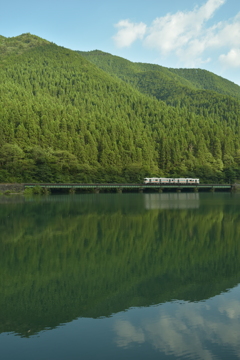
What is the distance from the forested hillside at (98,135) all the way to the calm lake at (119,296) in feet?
237

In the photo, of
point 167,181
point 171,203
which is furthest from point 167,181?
point 171,203

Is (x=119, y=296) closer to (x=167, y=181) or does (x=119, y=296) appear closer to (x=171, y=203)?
(x=171, y=203)

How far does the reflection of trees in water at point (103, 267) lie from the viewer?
11305 mm

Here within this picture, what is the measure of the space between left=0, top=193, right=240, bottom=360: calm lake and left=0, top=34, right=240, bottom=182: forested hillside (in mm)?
72124

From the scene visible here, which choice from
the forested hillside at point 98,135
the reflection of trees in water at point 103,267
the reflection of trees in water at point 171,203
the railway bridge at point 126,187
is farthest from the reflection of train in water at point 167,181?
the reflection of trees in water at point 103,267

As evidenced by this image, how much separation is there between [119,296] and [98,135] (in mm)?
112813

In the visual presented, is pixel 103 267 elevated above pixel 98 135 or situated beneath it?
situated beneath

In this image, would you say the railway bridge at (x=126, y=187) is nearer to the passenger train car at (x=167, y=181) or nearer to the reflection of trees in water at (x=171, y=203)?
the passenger train car at (x=167, y=181)

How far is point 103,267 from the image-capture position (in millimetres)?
15672

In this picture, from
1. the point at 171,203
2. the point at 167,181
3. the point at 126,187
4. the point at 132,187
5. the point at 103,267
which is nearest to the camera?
the point at 103,267

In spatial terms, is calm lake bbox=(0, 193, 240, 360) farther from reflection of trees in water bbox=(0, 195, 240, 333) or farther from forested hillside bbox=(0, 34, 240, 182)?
forested hillside bbox=(0, 34, 240, 182)

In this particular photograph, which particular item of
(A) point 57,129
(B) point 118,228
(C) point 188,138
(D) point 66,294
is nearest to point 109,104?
(C) point 188,138

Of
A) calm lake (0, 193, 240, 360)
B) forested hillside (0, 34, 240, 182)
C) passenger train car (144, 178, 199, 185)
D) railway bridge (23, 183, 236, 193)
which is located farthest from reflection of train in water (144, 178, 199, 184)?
calm lake (0, 193, 240, 360)

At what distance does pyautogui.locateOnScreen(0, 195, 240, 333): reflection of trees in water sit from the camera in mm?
11305
